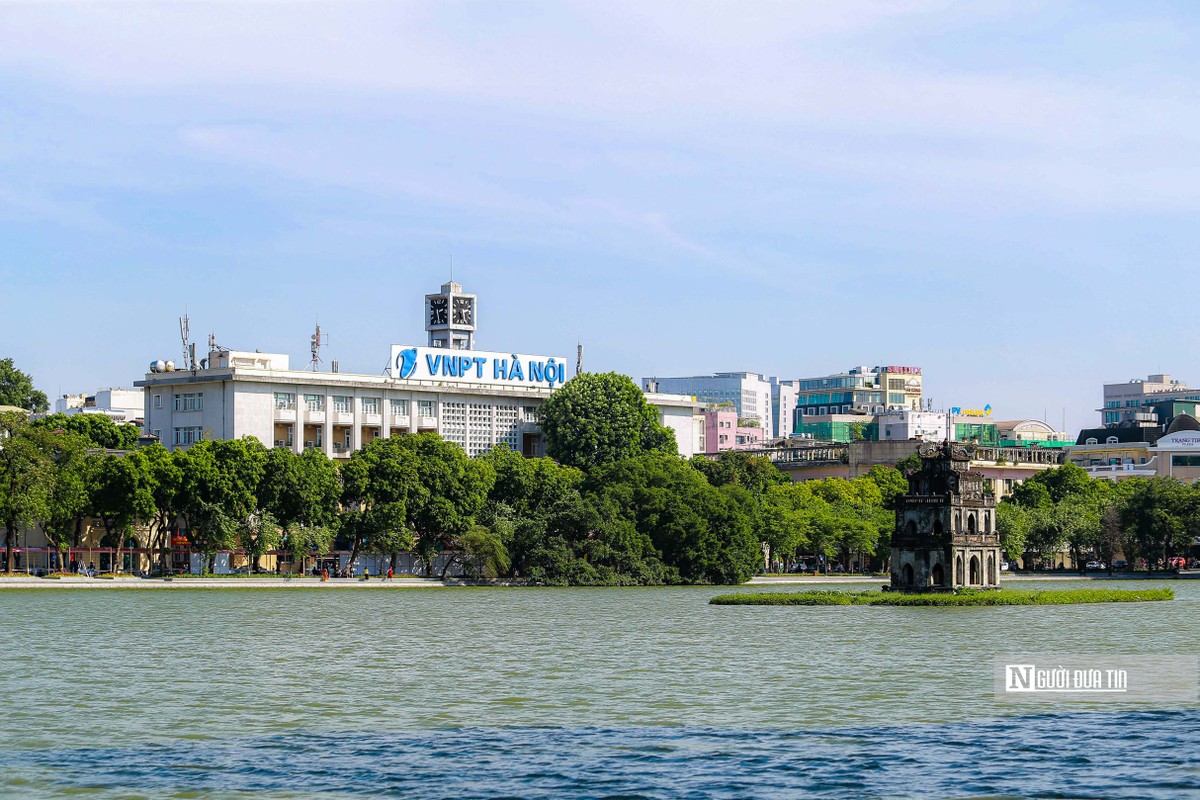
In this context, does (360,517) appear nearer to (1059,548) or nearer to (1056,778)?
(1059,548)

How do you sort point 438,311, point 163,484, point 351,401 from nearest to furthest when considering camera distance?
point 163,484 < point 351,401 < point 438,311

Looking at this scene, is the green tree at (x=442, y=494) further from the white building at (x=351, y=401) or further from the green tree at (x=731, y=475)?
the green tree at (x=731, y=475)

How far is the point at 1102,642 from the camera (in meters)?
81.2

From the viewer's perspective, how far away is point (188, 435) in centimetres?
17200

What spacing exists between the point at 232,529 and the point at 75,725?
283ft

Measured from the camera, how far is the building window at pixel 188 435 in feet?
559

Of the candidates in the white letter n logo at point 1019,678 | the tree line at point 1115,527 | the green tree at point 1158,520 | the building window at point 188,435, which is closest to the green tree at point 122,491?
A: the building window at point 188,435

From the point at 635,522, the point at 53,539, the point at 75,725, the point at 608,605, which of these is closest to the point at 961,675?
the point at 75,725

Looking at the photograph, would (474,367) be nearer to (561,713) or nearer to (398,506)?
(398,506)

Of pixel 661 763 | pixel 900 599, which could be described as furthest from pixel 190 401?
pixel 661 763

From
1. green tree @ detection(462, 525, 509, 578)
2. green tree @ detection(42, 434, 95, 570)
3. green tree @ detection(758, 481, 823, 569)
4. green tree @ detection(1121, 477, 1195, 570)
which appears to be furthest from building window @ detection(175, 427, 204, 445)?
green tree @ detection(1121, 477, 1195, 570)

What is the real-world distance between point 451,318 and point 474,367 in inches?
297

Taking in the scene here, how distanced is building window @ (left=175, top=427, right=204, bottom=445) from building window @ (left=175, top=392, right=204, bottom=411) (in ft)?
6.42

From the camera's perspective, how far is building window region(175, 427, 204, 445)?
170 m
